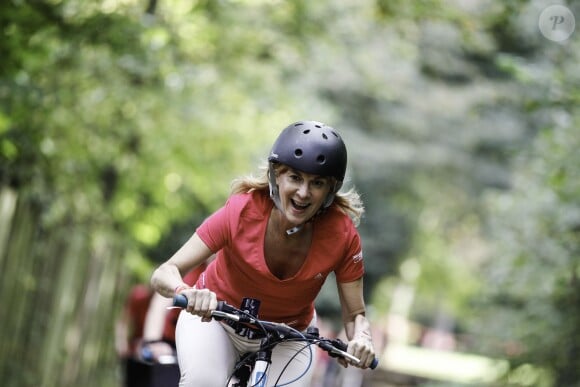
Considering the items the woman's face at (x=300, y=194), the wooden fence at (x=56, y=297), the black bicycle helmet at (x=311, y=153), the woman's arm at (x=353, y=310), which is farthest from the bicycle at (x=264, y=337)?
the wooden fence at (x=56, y=297)

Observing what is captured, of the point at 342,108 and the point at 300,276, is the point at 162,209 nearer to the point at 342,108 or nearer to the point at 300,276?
the point at 300,276

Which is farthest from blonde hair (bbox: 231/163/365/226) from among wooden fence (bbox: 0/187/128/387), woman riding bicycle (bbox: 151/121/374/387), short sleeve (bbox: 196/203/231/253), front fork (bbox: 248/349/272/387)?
wooden fence (bbox: 0/187/128/387)

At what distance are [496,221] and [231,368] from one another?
15271 mm

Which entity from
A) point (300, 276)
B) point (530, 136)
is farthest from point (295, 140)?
point (530, 136)

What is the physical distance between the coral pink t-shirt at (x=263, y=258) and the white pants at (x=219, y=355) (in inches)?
6.9

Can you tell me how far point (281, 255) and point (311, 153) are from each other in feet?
1.84

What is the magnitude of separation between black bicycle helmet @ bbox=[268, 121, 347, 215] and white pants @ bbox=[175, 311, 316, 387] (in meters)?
0.69

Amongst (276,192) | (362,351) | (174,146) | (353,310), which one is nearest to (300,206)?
(276,192)

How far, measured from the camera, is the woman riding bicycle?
496 centimetres

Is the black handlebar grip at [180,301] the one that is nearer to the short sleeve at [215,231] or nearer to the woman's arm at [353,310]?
the short sleeve at [215,231]

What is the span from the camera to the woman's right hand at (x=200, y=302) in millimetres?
4434

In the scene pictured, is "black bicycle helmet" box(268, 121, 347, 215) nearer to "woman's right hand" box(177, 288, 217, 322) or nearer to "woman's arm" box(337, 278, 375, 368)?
"woman's arm" box(337, 278, 375, 368)

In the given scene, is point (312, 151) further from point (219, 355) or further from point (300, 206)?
point (219, 355)

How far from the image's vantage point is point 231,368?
5055 mm
